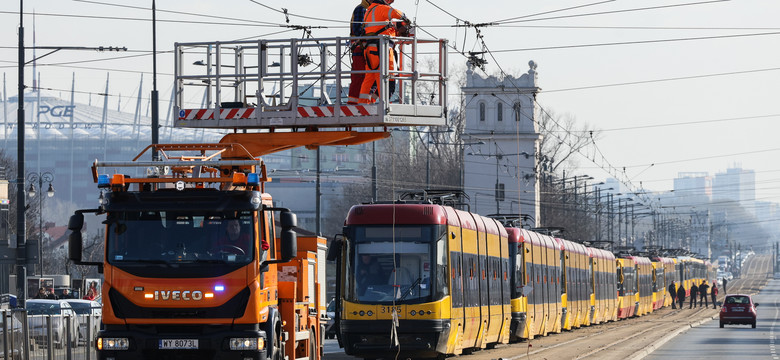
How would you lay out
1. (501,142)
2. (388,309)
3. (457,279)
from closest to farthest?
(388,309), (457,279), (501,142)

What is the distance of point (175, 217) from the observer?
626 inches

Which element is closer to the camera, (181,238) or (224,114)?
(181,238)

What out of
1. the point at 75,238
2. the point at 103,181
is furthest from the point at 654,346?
the point at 75,238

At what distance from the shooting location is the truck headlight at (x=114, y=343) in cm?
1589

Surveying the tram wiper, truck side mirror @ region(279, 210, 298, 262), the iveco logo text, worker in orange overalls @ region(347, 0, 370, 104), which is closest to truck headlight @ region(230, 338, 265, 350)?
the iveco logo text

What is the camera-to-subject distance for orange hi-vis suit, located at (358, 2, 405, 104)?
63.9 ft

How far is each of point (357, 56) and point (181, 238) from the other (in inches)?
200

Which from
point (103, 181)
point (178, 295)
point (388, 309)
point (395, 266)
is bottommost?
point (388, 309)

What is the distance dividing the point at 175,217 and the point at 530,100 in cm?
9318

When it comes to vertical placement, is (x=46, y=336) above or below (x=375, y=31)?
below

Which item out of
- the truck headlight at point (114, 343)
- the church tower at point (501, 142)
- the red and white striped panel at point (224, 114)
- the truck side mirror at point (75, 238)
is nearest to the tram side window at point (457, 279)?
the red and white striped panel at point (224, 114)

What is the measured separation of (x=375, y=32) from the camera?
1958cm

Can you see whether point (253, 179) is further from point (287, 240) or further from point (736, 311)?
point (736, 311)

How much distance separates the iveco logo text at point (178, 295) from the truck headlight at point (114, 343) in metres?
0.63
